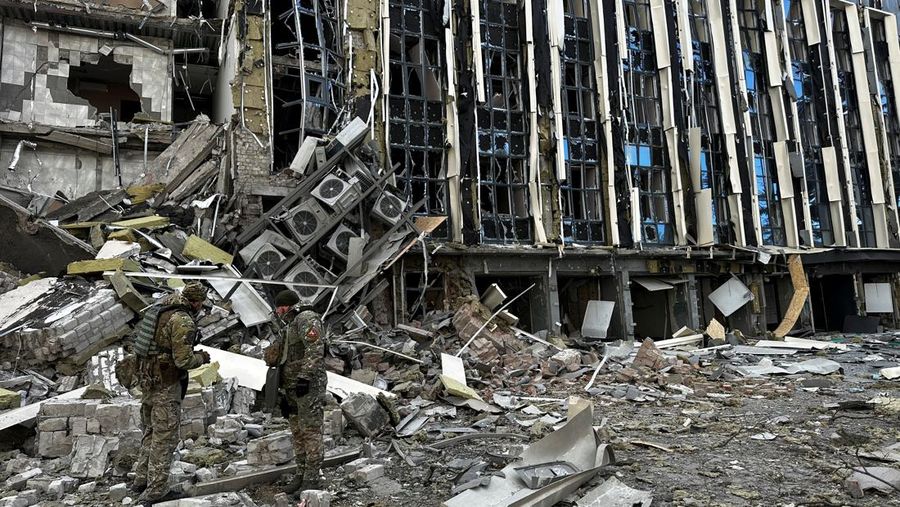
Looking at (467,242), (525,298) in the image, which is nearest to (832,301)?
(525,298)

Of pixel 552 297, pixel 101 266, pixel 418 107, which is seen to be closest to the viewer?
→ pixel 101 266

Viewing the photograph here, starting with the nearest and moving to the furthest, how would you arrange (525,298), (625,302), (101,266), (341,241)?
1. (101,266)
2. (341,241)
3. (625,302)
4. (525,298)

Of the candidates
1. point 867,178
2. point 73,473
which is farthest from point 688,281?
point 73,473

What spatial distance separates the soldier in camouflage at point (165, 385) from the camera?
4430 millimetres

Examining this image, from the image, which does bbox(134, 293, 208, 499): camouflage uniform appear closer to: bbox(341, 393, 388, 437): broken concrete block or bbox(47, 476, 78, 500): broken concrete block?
bbox(47, 476, 78, 500): broken concrete block

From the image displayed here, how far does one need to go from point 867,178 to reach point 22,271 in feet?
87.5

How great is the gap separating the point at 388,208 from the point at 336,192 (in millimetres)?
1224

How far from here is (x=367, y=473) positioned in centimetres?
487

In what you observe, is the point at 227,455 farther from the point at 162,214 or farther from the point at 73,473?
the point at 162,214

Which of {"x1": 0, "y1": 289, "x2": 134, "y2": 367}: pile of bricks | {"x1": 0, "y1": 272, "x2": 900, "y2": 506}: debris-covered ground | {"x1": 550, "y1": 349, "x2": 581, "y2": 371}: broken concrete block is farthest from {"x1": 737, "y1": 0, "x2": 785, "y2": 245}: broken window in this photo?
{"x1": 0, "y1": 289, "x2": 134, "y2": 367}: pile of bricks

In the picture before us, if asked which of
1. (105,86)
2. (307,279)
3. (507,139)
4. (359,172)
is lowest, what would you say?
(307,279)

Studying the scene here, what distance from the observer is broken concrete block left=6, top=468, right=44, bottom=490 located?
184 inches

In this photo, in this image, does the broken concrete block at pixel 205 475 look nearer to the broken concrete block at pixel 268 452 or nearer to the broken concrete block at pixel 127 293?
the broken concrete block at pixel 268 452

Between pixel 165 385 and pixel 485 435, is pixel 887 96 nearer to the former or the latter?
pixel 485 435
